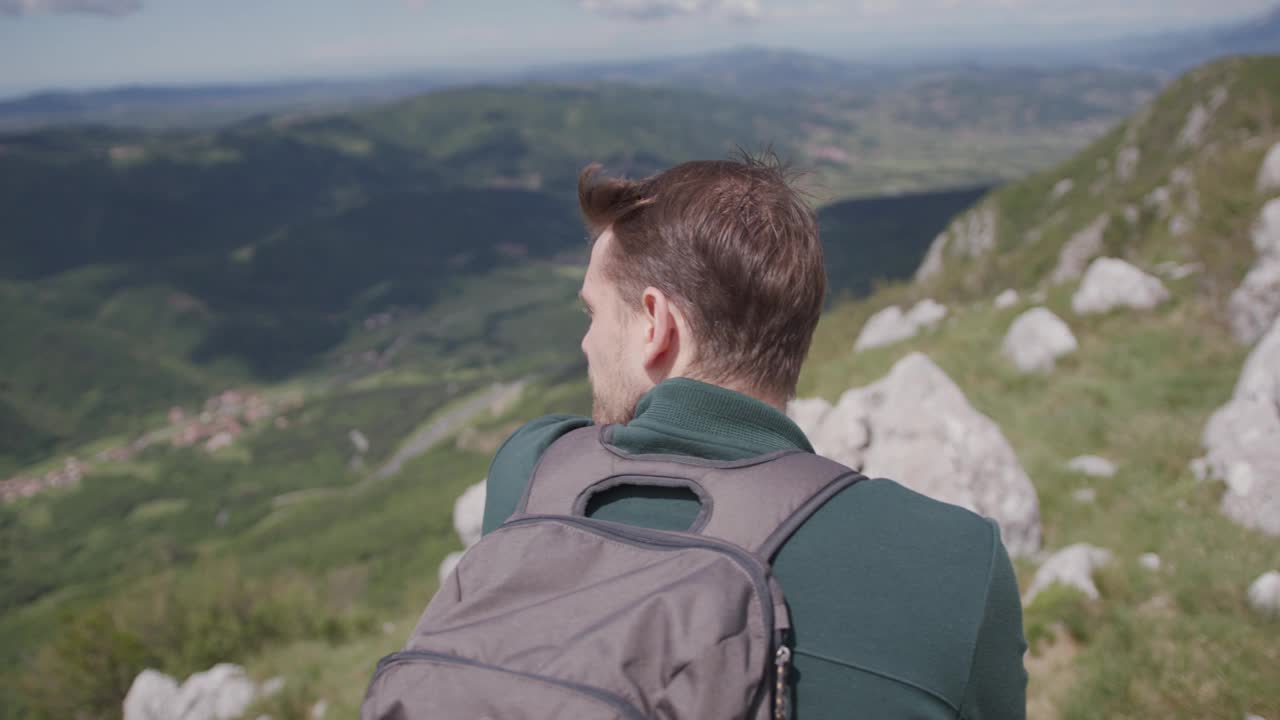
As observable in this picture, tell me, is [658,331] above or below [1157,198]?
above

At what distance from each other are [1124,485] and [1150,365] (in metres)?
4.78

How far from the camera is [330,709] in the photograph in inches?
428

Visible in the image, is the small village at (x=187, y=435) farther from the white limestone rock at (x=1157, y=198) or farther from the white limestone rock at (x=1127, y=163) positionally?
the white limestone rock at (x=1127, y=163)

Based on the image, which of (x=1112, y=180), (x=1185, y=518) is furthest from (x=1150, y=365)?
(x=1112, y=180)

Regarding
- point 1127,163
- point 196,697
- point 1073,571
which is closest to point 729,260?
point 1073,571

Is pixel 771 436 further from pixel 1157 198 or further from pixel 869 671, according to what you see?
pixel 1157 198

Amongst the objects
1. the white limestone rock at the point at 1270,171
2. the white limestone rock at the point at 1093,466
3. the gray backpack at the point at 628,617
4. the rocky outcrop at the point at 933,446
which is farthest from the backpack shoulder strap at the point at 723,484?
the white limestone rock at the point at 1270,171

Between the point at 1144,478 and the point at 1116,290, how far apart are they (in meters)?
8.29

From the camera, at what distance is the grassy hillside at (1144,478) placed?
550cm

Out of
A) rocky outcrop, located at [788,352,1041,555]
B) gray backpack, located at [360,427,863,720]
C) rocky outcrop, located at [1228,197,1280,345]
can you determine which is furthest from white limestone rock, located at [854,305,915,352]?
gray backpack, located at [360,427,863,720]

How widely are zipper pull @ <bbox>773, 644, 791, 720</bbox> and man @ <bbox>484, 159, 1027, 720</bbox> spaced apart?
0.28ft

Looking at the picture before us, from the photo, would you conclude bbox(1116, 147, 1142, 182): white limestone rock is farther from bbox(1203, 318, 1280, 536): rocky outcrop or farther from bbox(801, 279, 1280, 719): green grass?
bbox(1203, 318, 1280, 536): rocky outcrop

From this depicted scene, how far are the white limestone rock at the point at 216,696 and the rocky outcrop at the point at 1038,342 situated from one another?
16.1m

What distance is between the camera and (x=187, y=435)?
16775 centimetres
